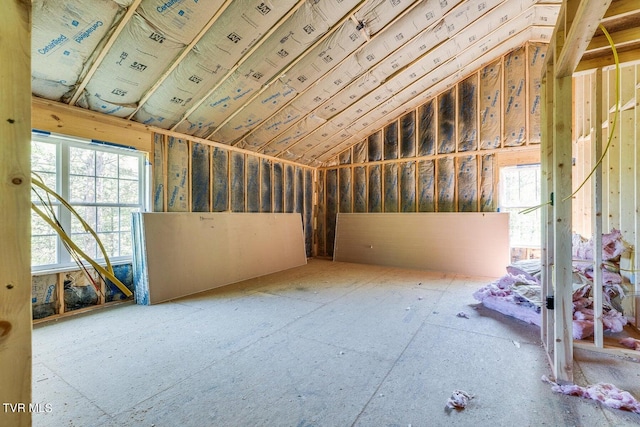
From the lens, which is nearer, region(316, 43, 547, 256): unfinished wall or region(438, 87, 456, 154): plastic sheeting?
region(316, 43, 547, 256): unfinished wall

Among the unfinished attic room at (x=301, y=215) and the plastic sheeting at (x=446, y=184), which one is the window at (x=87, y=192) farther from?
the plastic sheeting at (x=446, y=184)

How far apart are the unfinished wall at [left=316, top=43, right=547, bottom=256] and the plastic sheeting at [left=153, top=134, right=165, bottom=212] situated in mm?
4240

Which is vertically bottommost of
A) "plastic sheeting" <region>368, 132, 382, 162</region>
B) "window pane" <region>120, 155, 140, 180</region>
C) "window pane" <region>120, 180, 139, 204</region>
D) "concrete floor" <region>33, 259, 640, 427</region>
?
"concrete floor" <region>33, 259, 640, 427</region>

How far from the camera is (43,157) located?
327cm

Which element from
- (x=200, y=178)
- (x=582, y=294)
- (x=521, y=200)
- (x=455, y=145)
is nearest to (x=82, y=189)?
(x=200, y=178)

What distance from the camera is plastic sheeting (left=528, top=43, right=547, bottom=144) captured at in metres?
5.30

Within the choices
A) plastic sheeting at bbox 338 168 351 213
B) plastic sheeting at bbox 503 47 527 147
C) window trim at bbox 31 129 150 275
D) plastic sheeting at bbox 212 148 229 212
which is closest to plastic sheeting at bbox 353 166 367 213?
plastic sheeting at bbox 338 168 351 213

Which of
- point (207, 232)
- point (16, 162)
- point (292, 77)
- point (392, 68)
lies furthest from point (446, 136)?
point (16, 162)

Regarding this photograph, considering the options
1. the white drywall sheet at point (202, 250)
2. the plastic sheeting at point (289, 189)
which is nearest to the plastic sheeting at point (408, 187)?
the plastic sheeting at point (289, 189)

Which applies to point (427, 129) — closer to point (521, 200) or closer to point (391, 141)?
point (391, 141)

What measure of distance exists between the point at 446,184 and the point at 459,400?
16.3ft

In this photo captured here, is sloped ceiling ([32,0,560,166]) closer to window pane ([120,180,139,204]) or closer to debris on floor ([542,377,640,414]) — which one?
window pane ([120,180,139,204])

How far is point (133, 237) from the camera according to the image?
3914 millimetres

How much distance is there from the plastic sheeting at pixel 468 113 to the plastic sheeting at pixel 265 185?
4.09 meters
